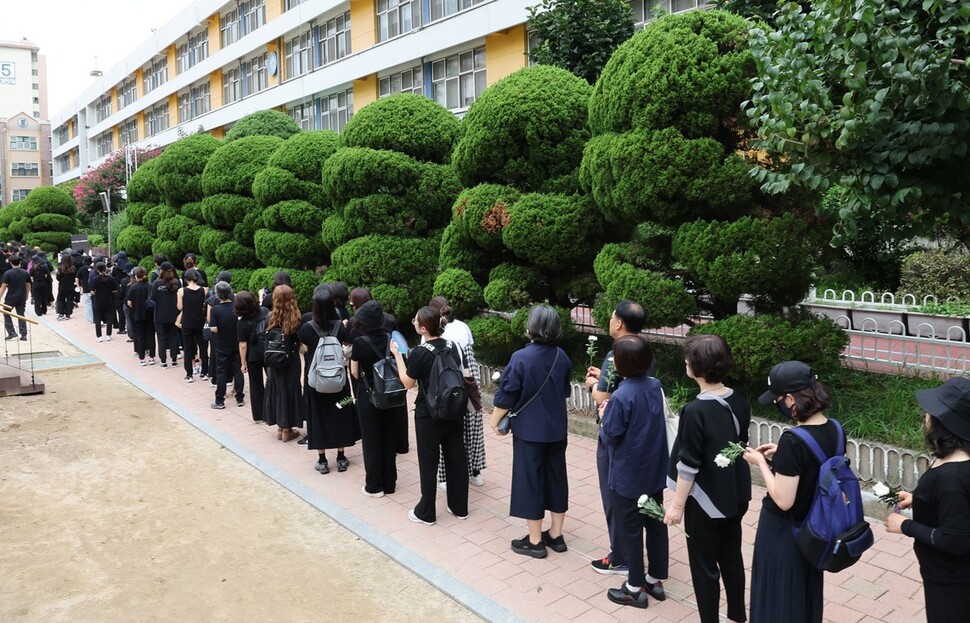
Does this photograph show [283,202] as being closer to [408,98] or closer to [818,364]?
[408,98]

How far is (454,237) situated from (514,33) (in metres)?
11.9

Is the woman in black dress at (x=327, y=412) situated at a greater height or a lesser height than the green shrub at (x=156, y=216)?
lesser

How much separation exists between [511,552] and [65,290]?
56.3ft

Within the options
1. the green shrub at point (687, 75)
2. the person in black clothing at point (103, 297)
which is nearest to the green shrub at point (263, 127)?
the person in black clothing at point (103, 297)

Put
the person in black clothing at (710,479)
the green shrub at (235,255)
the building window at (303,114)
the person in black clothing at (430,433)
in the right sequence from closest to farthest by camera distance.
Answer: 1. the person in black clothing at (710,479)
2. the person in black clothing at (430,433)
3. the green shrub at (235,255)
4. the building window at (303,114)

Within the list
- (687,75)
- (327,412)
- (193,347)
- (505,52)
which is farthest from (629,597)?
(505,52)

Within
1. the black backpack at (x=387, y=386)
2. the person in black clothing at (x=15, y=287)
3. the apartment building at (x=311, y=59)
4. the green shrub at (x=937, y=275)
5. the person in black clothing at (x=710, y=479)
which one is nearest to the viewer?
the person in black clothing at (x=710, y=479)

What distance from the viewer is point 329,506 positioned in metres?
6.17

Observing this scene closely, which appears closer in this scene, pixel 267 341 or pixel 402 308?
pixel 267 341

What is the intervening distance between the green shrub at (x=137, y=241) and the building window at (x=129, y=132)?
33.8 metres

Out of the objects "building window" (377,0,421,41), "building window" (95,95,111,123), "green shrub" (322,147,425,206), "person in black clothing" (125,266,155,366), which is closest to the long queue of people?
"green shrub" (322,147,425,206)

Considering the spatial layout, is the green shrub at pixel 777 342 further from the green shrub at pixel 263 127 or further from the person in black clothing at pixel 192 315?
the green shrub at pixel 263 127

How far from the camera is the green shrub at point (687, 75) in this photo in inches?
264

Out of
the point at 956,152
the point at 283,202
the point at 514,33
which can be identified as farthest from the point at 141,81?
the point at 956,152
